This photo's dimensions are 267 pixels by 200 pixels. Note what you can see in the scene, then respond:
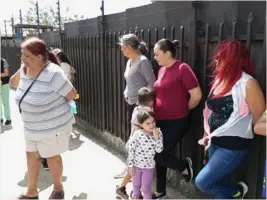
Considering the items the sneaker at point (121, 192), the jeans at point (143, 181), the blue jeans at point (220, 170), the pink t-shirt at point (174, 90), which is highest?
the pink t-shirt at point (174, 90)

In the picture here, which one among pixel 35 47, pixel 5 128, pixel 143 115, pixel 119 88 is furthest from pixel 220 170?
pixel 5 128

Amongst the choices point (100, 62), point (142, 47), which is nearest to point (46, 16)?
point (100, 62)

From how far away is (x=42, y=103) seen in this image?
125 inches

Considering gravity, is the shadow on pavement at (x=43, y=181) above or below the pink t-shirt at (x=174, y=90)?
below

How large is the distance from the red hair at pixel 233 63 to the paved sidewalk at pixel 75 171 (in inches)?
80.8

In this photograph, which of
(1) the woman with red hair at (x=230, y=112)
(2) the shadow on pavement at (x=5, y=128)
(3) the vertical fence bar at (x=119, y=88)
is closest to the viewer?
(1) the woman with red hair at (x=230, y=112)

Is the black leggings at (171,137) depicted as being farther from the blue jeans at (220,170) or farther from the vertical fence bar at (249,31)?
the vertical fence bar at (249,31)

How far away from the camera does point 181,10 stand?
3504 millimetres

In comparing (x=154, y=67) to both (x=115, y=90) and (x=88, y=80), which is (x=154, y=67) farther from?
(x=88, y=80)

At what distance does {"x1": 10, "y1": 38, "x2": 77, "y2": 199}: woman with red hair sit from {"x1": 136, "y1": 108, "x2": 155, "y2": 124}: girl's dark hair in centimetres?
77

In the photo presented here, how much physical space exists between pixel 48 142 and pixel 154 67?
5.08 feet

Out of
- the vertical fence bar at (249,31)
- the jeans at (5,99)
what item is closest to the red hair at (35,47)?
the vertical fence bar at (249,31)

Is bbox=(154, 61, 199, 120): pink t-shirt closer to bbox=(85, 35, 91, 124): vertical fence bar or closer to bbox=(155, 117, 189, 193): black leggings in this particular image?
bbox=(155, 117, 189, 193): black leggings

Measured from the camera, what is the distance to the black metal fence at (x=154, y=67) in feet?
8.87
